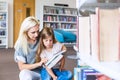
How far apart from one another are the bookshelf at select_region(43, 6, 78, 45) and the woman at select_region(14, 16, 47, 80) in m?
8.30

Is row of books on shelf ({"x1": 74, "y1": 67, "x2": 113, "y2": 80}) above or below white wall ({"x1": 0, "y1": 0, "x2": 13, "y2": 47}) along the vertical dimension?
below

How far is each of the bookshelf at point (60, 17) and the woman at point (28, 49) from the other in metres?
8.30

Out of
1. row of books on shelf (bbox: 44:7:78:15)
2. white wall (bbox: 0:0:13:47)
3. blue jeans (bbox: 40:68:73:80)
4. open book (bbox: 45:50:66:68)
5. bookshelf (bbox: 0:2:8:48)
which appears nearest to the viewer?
open book (bbox: 45:50:66:68)

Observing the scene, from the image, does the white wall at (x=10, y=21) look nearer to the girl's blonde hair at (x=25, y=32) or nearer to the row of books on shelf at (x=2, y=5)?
the row of books on shelf at (x=2, y=5)

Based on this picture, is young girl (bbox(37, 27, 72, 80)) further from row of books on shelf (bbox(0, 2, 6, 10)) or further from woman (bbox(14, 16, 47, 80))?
row of books on shelf (bbox(0, 2, 6, 10))

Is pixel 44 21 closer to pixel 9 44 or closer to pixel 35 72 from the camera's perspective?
pixel 9 44

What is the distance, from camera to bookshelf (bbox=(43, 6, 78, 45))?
10.9m

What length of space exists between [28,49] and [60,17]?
8844mm

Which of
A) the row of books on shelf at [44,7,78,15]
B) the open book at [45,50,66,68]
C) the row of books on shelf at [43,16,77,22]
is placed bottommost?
the open book at [45,50,66,68]

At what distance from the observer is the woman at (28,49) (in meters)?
2.37

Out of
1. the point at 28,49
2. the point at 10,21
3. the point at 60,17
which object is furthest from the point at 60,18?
the point at 28,49

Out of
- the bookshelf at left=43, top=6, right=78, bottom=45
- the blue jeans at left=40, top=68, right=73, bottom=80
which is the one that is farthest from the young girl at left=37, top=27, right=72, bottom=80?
the bookshelf at left=43, top=6, right=78, bottom=45

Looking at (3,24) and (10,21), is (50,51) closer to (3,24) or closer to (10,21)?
(3,24)

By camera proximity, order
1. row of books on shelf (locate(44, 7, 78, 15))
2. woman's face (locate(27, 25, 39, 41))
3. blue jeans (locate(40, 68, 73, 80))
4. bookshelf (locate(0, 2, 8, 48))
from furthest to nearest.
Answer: row of books on shelf (locate(44, 7, 78, 15))
bookshelf (locate(0, 2, 8, 48))
woman's face (locate(27, 25, 39, 41))
blue jeans (locate(40, 68, 73, 80))
